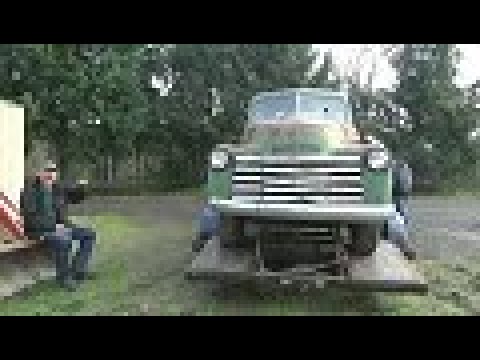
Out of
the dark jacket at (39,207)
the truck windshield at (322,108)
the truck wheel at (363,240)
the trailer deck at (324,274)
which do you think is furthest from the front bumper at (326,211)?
the dark jacket at (39,207)

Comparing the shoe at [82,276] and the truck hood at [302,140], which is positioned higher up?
the truck hood at [302,140]

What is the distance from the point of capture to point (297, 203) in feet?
20.9

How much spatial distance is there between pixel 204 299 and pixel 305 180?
172cm

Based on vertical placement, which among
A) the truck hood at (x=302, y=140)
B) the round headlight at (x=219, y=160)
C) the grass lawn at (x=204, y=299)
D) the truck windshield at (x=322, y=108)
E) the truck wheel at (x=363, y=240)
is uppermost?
the truck windshield at (x=322, y=108)

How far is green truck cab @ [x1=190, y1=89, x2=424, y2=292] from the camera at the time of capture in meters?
6.34

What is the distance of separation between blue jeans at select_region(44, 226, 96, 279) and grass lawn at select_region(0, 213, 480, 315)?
0.22 m

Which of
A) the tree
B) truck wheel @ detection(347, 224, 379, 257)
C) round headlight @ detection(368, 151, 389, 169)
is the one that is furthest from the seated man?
the tree

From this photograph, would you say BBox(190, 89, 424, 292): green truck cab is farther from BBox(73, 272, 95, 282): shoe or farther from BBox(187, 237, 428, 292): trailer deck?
BBox(73, 272, 95, 282): shoe

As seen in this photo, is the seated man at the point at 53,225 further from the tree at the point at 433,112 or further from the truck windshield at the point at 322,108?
the tree at the point at 433,112

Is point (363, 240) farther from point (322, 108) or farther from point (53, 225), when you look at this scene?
point (53, 225)

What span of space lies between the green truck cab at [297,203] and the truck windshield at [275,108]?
731mm

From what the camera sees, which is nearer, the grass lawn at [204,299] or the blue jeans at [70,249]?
the grass lawn at [204,299]

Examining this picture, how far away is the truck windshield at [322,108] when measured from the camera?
779 cm
